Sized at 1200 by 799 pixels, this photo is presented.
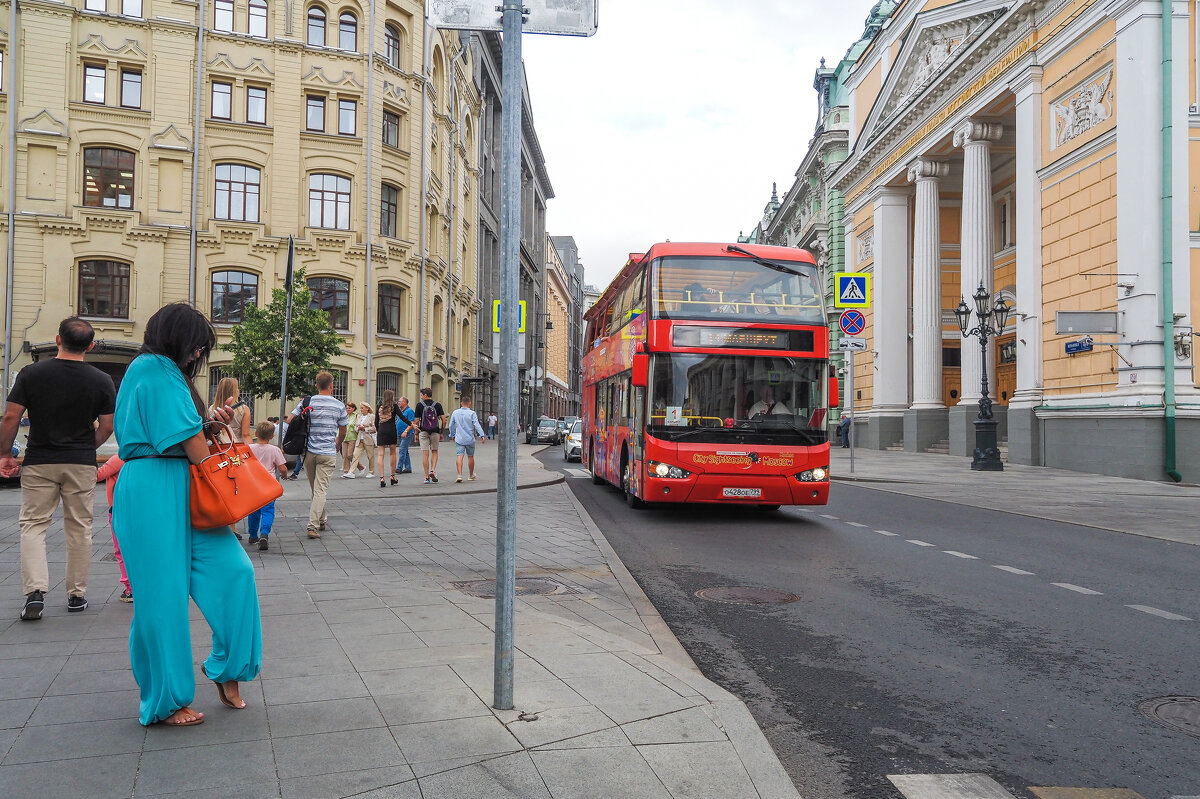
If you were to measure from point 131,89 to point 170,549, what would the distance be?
117 feet

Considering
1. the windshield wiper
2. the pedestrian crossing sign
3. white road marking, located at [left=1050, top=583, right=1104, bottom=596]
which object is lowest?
white road marking, located at [left=1050, top=583, right=1104, bottom=596]

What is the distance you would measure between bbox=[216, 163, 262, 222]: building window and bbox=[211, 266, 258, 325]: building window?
2.08 m

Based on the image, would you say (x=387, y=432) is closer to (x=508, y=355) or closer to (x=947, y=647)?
(x=947, y=647)

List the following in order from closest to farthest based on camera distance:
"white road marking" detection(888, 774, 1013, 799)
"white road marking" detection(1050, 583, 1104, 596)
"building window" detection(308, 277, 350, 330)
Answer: "white road marking" detection(888, 774, 1013, 799) < "white road marking" detection(1050, 583, 1104, 596) < "building window" detection(308, 277, 350, 330)

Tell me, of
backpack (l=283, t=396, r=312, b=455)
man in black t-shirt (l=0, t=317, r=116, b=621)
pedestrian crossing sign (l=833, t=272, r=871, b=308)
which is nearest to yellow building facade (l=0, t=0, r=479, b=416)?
pedestrian crossing sign (l=833, t=272, r=871, b=308)

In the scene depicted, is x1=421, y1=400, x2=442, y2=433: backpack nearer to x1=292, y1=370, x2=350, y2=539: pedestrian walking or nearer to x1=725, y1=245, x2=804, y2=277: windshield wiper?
x1=292, y1=370, x2=350, y2=539: pedestrian walking

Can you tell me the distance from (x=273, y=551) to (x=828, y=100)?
176 feet

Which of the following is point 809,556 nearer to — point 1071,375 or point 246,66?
point 1071,375

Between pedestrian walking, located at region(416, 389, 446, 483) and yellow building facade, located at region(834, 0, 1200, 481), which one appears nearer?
pedestrian walking, located at region(416, 389, 446, 483)

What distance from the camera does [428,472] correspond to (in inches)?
745

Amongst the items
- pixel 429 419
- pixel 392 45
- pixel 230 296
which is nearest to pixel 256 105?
pixel 392 45

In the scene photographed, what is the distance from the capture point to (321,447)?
10.5 metres

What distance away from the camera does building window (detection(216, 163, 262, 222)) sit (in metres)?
35.0

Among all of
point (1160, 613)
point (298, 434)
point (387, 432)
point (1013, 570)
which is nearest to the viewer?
point (1160, 613)
